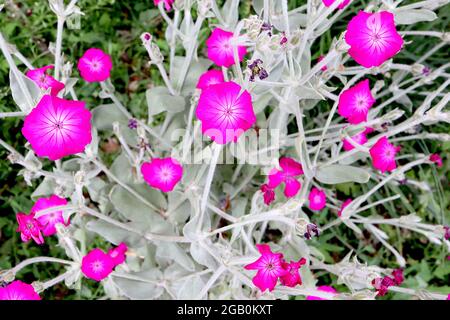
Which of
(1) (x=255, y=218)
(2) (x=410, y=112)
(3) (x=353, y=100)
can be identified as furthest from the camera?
(2) (x=410, y=112)

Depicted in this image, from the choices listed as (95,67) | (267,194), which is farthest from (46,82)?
(267,194)

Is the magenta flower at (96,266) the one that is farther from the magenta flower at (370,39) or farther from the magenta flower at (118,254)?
the magenta flower at (370,39)

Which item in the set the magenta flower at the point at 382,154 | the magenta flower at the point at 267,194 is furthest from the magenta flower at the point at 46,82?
the magenta flower at the point at 382,154

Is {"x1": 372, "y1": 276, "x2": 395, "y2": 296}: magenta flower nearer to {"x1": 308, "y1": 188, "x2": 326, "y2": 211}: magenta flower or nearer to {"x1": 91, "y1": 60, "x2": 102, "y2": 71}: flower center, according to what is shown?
{"x1": 308, "y1": 188, "x2": 326, "y2": 211}: magenta flower

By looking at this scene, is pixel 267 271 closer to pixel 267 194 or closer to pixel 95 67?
pixel 267 194

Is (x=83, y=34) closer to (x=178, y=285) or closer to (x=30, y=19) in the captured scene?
(x=30, y=19)

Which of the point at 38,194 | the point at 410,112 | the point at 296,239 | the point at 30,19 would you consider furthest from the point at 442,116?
the point at 30,19
